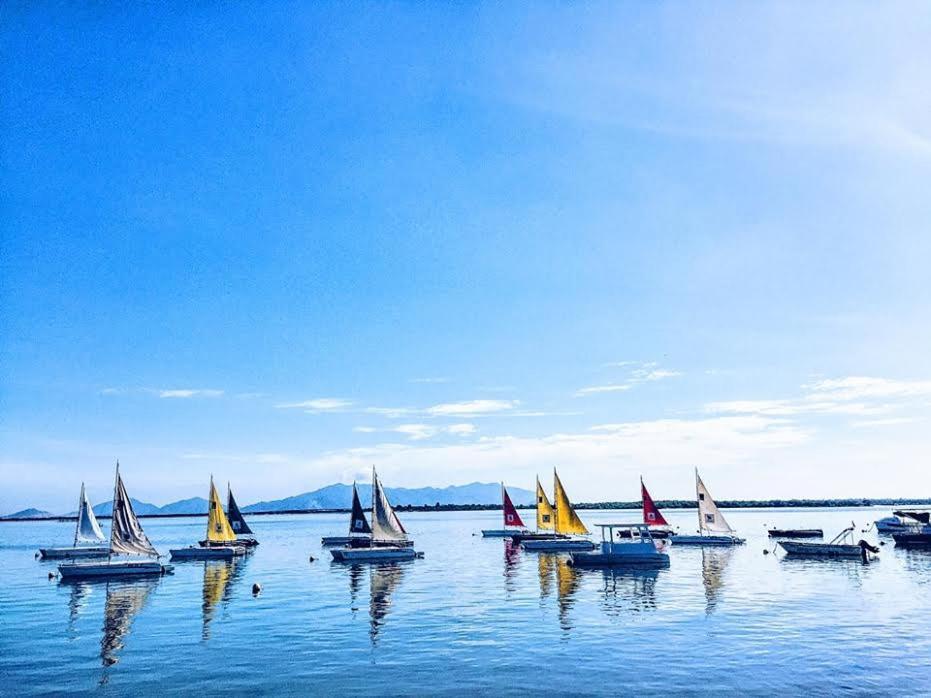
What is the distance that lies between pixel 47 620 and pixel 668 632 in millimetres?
40719

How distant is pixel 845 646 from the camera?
3456 centimetres

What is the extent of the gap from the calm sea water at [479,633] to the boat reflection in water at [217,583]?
428mm

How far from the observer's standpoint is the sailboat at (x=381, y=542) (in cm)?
Result: 7988

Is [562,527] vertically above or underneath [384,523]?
underneath

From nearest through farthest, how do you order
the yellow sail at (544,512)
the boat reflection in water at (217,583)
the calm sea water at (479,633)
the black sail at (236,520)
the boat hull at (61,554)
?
the calm sea water at (479,633), the boat reflection in water at (217,583), the yellow sail at (544,512), the boat hull at (61,554), the black sail at (236,520)

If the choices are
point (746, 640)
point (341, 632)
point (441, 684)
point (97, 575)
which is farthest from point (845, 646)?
point (97, 575)

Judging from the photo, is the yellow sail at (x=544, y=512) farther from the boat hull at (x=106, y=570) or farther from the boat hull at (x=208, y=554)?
the boat hull at (x=106, y=570)

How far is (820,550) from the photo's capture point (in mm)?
81000

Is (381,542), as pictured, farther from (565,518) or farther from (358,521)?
(565,518)

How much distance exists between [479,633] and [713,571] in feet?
130

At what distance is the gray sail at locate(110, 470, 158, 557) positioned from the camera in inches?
2547

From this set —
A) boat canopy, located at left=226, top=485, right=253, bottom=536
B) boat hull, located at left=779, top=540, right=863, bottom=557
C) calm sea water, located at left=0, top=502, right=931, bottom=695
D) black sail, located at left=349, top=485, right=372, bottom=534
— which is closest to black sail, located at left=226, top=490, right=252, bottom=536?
boat canopy, located at left=226, top=485, right=253, bottom=536

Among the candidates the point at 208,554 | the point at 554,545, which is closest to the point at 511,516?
the point at 554,545

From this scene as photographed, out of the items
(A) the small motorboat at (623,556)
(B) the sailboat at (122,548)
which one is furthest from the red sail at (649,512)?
(B) the sailboat at (122,548)
